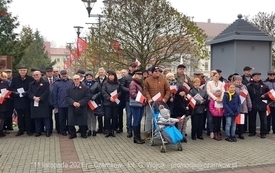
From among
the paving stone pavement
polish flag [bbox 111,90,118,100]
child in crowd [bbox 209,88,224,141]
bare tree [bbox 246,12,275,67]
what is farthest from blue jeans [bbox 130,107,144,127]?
bare tree [bbox 246,12,275,67]


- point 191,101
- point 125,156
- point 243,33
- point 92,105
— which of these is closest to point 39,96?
point 92,105

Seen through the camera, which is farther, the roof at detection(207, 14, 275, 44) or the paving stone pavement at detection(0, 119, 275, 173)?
the roof at detection(207, 14, 275, 44)

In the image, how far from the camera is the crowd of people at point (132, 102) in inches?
358

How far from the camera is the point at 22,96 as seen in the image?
31.1ft

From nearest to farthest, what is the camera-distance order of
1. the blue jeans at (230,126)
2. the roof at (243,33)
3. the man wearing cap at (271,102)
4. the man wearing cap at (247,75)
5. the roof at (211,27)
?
the blue jeans at (230,126) → the man wearing cap at (271,102) → the man wearing cap at (247,75) → the roof at (243,33) → the roof at (211,27)

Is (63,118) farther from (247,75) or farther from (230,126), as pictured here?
(247,75)

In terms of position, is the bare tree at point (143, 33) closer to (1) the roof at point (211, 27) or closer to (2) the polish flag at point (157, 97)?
(2) the polish flag at point (157, 97)

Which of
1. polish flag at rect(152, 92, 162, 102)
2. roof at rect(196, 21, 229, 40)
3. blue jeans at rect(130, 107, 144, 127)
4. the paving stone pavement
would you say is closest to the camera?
the paving stone pavement

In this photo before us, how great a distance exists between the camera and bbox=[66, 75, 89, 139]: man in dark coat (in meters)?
9.19

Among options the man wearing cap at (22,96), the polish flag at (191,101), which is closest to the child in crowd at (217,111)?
the polish flag at (191,101)

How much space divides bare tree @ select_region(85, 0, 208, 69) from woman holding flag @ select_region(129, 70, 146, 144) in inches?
386

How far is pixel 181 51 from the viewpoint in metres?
20.4

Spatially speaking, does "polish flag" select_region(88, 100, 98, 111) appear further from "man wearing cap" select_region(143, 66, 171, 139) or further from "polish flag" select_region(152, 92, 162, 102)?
"polish flag" select_region(152, 92, 162, 102)

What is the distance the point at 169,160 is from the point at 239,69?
207 inches
